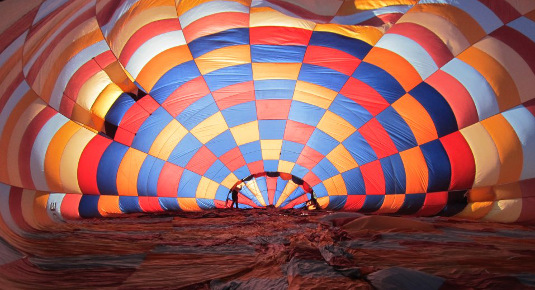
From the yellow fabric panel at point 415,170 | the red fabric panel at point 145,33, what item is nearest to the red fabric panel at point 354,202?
the yellow fabric panel at point 415,170

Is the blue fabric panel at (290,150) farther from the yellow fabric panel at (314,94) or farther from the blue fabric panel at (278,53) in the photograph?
the blue fabric panel at (278,53)

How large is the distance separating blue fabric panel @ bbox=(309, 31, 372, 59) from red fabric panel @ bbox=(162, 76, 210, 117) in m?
1.59

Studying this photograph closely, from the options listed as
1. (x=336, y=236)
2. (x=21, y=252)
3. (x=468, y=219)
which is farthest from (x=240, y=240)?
(x=468, y=219)

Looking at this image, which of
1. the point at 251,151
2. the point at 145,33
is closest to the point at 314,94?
the point at 251,151

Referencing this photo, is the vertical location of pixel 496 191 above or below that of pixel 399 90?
below

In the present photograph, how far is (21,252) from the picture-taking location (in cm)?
257

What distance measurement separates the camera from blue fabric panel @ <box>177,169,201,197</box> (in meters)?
6.69

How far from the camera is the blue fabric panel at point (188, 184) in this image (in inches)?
263

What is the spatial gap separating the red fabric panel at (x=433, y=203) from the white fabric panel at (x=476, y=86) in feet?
3.90

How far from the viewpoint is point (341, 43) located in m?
4.47

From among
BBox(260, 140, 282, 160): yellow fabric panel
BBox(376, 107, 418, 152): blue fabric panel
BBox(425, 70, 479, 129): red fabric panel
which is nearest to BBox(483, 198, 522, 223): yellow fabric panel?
BBox(425, 70, 479, 129): red fabric panel

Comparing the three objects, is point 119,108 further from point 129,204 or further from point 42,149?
point 129,204

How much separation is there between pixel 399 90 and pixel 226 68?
216 cm

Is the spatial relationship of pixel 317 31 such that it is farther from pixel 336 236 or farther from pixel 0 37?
pixel 0 37
